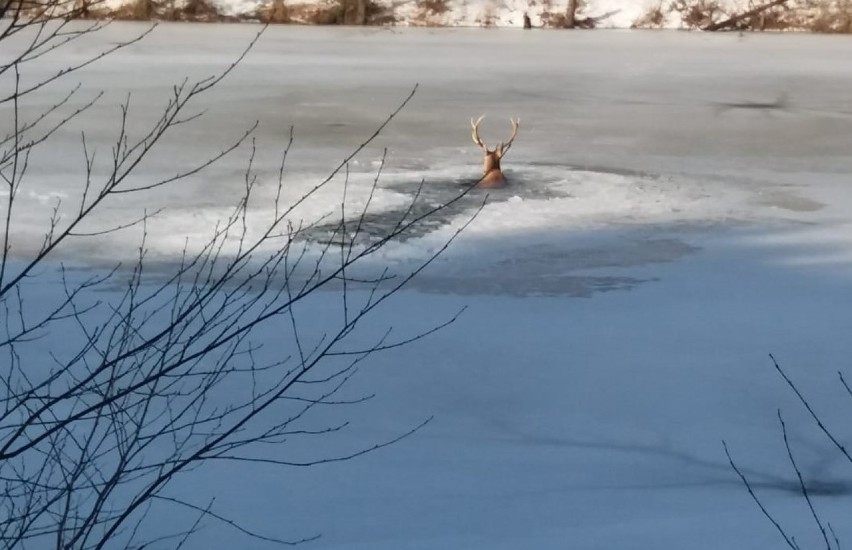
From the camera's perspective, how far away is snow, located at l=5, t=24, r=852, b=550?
12.2 feet

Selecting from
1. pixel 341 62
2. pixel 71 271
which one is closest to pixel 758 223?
pixel 71 271

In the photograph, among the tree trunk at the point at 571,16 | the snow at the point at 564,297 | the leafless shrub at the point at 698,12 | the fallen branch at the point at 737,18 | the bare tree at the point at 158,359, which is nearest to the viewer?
the bare tree at the point at 158,359

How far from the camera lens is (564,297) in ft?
19.2

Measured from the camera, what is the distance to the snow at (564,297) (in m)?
3.73

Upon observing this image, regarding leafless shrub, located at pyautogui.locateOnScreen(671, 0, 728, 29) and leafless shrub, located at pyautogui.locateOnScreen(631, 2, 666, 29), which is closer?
leafless shrub, located at pyautogui.locateOnScreen(671, 0, 728, 29)

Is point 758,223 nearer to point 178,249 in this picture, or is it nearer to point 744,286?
point 744,286

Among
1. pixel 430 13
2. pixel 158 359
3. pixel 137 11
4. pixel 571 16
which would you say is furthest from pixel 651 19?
pixel 158 359

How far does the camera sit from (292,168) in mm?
9102

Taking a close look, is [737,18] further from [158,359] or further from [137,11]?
[158,359]

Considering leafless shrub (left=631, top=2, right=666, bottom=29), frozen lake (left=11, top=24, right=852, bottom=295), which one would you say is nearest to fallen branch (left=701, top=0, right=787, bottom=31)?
leafless shrub (left=631, top=2, right=666, bottom=29)

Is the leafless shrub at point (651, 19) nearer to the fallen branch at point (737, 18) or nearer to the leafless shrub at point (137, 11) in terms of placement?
the fallen branch at point (737, 18)

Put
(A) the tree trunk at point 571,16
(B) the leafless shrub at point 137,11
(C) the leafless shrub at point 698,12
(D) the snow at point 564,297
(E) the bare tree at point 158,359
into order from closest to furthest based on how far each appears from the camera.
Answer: (E) the bare tree at point 158,359
(D) the snow at point 564,297
(B) the leafless shrub at point 137,11
(C) the leafless shrub at point 698,12
(A) the tree trunk at point 571,16

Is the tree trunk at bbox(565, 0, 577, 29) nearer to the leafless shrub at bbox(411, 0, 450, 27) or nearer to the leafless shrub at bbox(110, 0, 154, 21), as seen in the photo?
the leafless shrub at bbox(411, 0, 450, 27)

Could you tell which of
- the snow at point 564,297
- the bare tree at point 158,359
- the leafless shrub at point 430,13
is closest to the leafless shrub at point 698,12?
the leafless shrub at point 430,13
